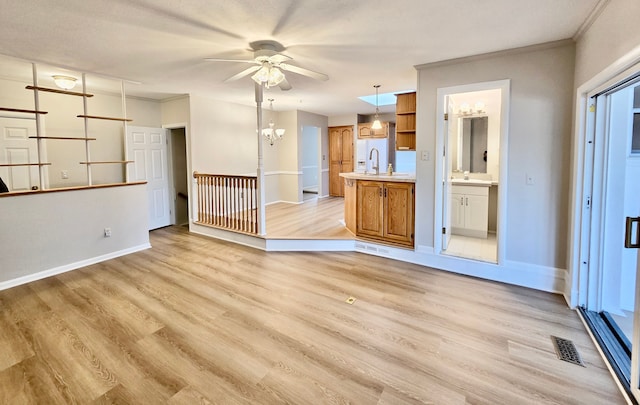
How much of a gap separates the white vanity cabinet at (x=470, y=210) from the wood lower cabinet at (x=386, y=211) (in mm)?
1391

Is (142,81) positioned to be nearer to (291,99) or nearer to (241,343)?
(291,99)

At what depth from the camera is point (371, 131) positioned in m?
8.34

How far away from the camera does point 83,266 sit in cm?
417

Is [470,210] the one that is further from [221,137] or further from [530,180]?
[221,137]

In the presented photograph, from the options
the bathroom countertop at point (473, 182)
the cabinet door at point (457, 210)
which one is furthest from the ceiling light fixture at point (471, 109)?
the cabinet door at point (457, 210)

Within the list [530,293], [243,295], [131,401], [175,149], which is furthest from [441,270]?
[175,149]

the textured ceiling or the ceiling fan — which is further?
the ceiling fan

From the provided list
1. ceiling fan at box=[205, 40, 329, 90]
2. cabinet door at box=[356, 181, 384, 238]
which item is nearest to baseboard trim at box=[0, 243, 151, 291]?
ceiling fan at box=[205, 40, 329, 90]

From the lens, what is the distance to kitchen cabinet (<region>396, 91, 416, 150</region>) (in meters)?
4.53

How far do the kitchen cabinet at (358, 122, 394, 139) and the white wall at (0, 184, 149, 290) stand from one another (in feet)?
18.2

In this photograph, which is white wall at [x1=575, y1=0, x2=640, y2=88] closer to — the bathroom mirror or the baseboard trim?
the bathroom mirror

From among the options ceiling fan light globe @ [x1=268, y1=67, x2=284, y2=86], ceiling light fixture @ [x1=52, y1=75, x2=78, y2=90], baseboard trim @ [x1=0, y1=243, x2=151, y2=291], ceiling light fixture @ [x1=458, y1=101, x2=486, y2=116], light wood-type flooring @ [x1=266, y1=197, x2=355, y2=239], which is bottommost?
baseboard trim @ [x1=0, y1=243, x2=151, y2=291]

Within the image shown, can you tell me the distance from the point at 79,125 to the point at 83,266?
7.73 ft

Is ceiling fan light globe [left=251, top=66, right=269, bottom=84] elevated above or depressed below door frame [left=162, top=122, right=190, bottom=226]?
above
